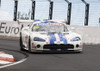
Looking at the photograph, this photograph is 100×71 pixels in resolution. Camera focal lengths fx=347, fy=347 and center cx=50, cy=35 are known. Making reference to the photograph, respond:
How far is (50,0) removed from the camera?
32.1 metres

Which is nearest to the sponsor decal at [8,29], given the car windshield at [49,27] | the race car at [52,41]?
the car windshield at [49,27]

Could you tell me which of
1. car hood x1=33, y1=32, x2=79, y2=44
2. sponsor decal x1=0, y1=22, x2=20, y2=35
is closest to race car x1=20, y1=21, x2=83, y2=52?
car hood x1=33, y1=32, x2=79, y2=44

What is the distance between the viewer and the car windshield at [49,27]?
13570mm

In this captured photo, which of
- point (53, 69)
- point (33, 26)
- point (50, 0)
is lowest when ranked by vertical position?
point (53, 69)

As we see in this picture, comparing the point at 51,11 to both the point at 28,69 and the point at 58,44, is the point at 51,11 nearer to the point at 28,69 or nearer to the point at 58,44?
the point at 58,44

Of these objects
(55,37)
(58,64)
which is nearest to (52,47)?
(55,37)

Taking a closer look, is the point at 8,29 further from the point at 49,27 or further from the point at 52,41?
the point at 52,41

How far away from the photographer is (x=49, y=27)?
45.1ft

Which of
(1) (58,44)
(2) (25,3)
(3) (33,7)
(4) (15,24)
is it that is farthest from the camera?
(3) (33,7)

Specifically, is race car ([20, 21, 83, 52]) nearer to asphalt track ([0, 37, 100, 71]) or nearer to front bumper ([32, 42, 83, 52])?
front bumper ([32, 42, 83, 52])

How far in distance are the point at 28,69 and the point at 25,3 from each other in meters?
23.4

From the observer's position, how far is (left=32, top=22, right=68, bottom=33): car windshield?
44.5 ft

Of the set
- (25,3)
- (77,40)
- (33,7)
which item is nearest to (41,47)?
(77,40)

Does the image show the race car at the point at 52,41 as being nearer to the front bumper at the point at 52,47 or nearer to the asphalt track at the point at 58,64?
the front bumper at the point at 52,47
